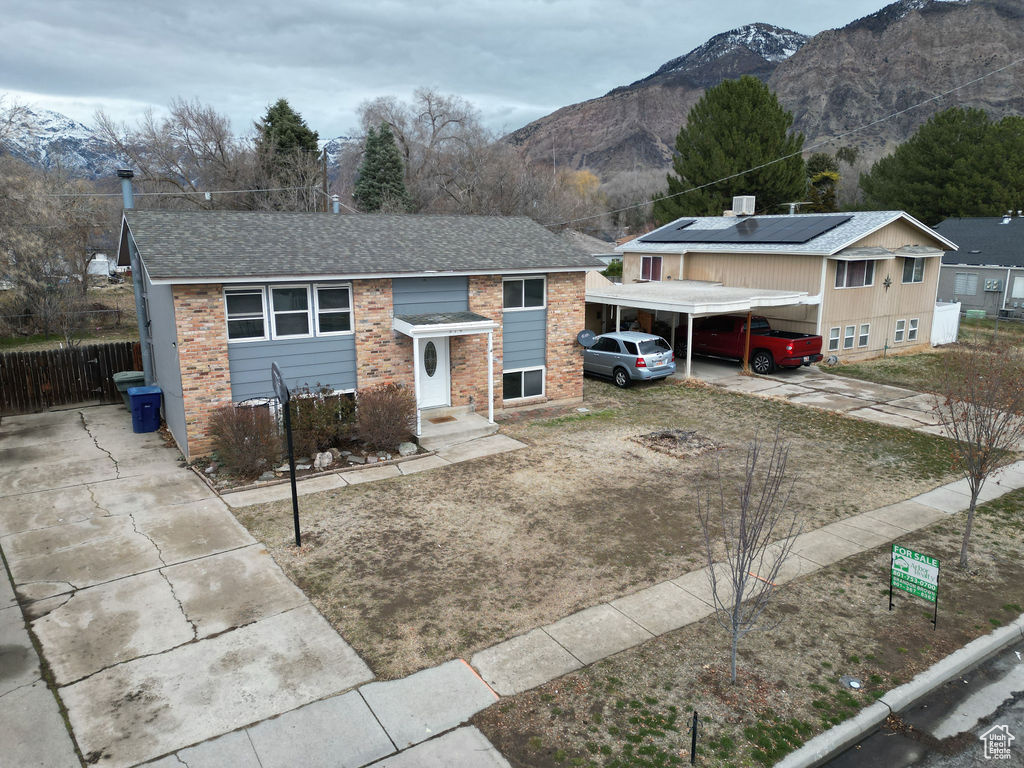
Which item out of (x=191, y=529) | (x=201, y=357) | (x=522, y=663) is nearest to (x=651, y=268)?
(x=201, y=357)

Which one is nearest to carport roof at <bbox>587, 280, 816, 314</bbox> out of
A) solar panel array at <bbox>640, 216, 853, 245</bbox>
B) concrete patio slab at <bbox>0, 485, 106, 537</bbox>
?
solar panel array at <bbox>640, 216, 853, 245</bbox>

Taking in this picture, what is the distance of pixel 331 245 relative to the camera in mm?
16094

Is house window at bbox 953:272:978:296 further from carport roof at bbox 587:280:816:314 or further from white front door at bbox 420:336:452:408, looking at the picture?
white front door at bbox 420:336:452:408

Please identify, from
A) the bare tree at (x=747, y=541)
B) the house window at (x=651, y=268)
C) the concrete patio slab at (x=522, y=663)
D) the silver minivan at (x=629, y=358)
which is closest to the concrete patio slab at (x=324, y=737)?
the concrete patio slab at (x=522, y=663)

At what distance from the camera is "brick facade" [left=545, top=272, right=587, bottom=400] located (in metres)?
18.7

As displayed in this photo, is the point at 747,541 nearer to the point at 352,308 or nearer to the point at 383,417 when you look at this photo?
the point at 383,417

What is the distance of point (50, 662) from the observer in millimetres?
7332

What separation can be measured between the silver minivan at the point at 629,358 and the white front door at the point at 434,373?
18.2ft

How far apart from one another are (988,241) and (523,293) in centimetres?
3478

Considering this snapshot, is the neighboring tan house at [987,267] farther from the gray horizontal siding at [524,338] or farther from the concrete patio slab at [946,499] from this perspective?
the gray horizontal siding at [524,338]

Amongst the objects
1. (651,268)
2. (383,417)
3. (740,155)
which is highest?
(740,155)

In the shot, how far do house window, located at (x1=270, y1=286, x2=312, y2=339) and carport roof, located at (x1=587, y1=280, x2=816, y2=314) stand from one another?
38.8ft

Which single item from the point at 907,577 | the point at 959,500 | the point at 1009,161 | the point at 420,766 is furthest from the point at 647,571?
the point at 1009,161

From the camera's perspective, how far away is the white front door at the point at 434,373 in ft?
55.0
